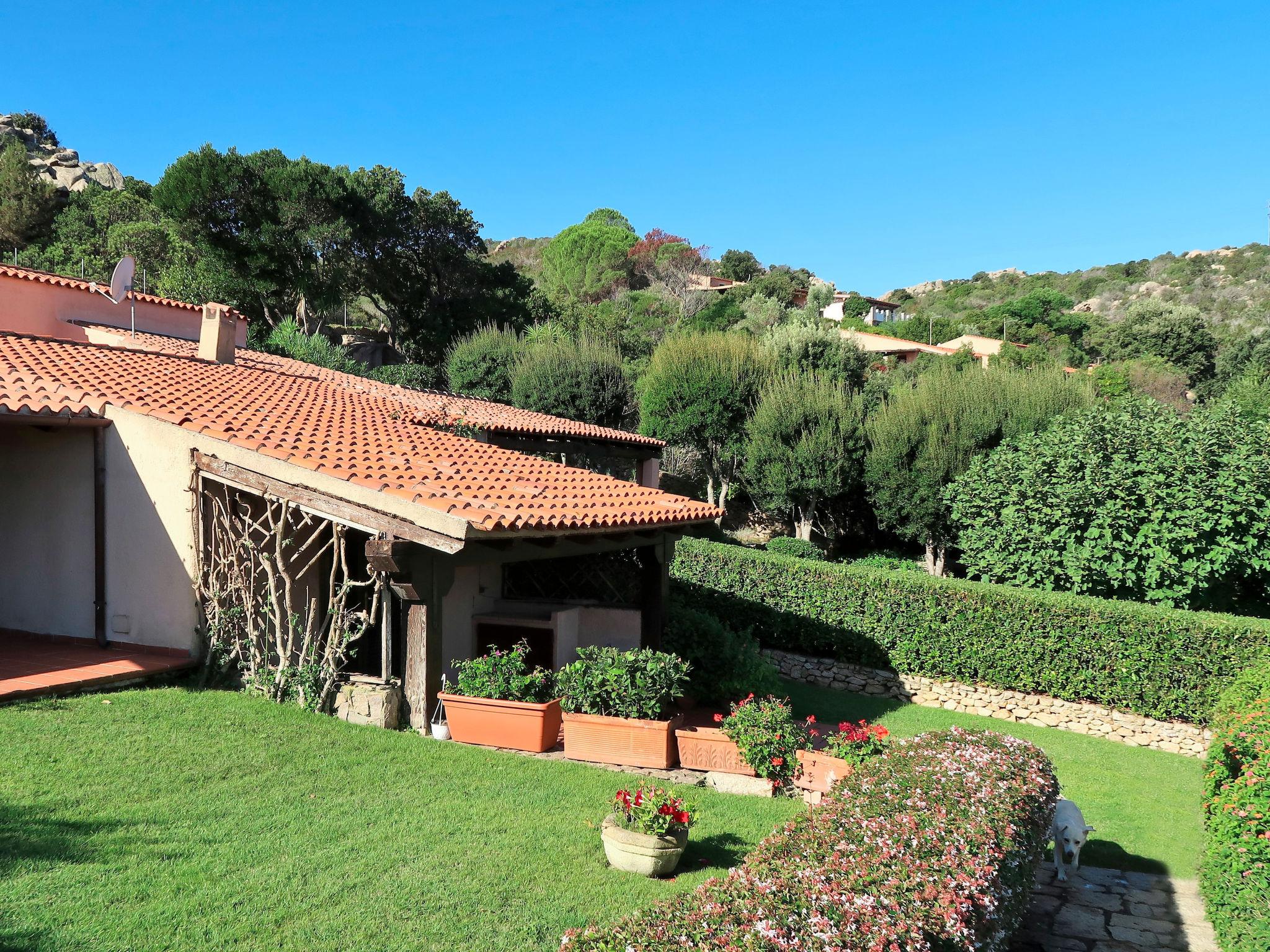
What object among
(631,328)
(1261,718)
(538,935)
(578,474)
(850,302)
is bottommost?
(538,935)

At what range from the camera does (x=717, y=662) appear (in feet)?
36.1

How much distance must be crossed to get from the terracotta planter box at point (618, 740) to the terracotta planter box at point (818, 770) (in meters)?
1.29

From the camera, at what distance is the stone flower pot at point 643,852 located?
550 centimetres

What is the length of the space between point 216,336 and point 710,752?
12.0 m

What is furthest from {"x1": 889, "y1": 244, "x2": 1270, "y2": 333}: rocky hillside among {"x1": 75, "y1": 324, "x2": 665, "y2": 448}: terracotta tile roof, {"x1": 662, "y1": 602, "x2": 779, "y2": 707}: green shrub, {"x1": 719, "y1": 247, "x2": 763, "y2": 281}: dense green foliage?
{"x1": 662, "y1": 602, "x2": 779, "y2": 707}: green shrub

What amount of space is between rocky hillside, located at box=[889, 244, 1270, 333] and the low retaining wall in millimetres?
52664

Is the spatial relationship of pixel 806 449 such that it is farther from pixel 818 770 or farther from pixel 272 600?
pixel 272 600

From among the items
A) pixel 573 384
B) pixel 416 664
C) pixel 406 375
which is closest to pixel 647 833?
pixel 416 664

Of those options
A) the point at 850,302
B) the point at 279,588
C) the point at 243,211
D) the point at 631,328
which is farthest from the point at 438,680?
the point at 850,302

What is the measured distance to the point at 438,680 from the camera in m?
8.38

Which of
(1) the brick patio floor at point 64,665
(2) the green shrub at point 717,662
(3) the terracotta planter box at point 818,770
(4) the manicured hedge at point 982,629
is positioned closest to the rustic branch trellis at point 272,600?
(1) the brick patio floor at point 64,665

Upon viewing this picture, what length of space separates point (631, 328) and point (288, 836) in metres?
41.3

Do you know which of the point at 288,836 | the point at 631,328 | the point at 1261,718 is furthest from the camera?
the point at 631,328

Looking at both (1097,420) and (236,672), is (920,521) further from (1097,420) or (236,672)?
(236,672)
